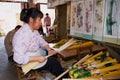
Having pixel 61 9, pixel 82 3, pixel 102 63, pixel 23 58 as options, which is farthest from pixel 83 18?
pixel 61 9

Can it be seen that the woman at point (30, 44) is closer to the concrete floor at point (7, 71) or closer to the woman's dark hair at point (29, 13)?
the woman's dark hair at point (29, 13)

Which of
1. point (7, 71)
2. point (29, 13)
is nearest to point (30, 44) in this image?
point (29, 13)

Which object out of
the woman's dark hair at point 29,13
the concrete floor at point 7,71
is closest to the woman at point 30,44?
the woman's dark hair at point 29,13

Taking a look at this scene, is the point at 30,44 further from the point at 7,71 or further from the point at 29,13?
the point at 7,71

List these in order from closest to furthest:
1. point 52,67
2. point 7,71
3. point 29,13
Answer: point 29,13
point 52,67
point 7,71

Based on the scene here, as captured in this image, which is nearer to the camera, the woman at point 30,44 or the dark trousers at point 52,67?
the woman at point 30,44

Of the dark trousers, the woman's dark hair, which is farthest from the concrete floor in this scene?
the woman's dark hair

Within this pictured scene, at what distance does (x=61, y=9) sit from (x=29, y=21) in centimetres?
342

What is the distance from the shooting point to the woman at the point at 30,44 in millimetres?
2090

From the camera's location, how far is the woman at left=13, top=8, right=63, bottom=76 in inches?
82.3

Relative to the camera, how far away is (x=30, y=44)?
2.23m

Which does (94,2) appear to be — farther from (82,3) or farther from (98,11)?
(82,3)

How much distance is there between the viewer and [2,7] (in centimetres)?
1257

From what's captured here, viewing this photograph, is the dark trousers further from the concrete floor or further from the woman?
the concrete floor
